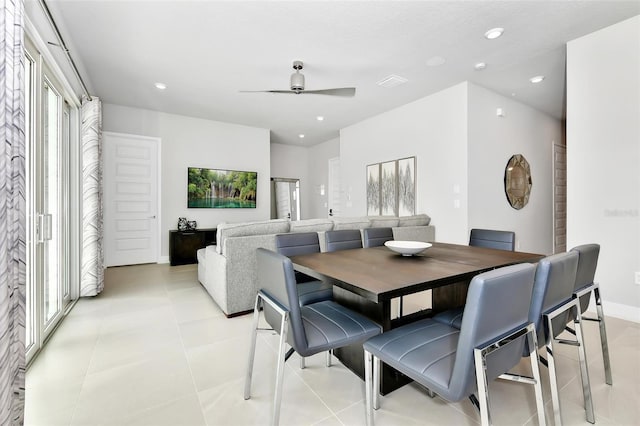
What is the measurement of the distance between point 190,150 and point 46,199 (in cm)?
319

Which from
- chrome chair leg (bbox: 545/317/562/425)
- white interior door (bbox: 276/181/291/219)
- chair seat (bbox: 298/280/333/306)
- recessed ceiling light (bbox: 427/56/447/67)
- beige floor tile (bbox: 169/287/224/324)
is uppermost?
recessed ceiling light (bbox: 427/56/447/67)

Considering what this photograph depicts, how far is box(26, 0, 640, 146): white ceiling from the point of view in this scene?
2.49 metres

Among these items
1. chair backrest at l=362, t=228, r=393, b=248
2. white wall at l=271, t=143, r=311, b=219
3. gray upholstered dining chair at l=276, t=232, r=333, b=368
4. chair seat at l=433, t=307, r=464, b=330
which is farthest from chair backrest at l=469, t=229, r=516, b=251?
white wall at l=271, t=143, r=311, b=219

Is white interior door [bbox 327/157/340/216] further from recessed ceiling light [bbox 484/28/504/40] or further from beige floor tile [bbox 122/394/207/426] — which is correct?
beige floor tile [bbox 122/394/207/426]

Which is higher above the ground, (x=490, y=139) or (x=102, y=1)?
(x=102, y=1)

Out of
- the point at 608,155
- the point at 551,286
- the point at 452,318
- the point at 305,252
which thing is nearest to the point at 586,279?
the point at 551,286

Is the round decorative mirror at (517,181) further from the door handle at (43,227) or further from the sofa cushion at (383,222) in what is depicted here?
the door handle at (43,227)

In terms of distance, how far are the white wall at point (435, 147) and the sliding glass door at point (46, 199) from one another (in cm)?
450

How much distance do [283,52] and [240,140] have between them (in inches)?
128

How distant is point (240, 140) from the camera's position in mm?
6117

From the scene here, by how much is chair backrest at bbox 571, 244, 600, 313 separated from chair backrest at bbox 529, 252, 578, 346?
0.57 feet

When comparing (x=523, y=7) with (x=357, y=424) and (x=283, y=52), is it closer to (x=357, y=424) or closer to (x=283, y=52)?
(x=283, y=52)

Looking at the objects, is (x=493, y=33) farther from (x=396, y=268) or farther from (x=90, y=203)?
(x=90, y=203)

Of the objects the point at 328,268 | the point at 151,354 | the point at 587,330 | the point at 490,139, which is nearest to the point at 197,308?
the point at 151,354
